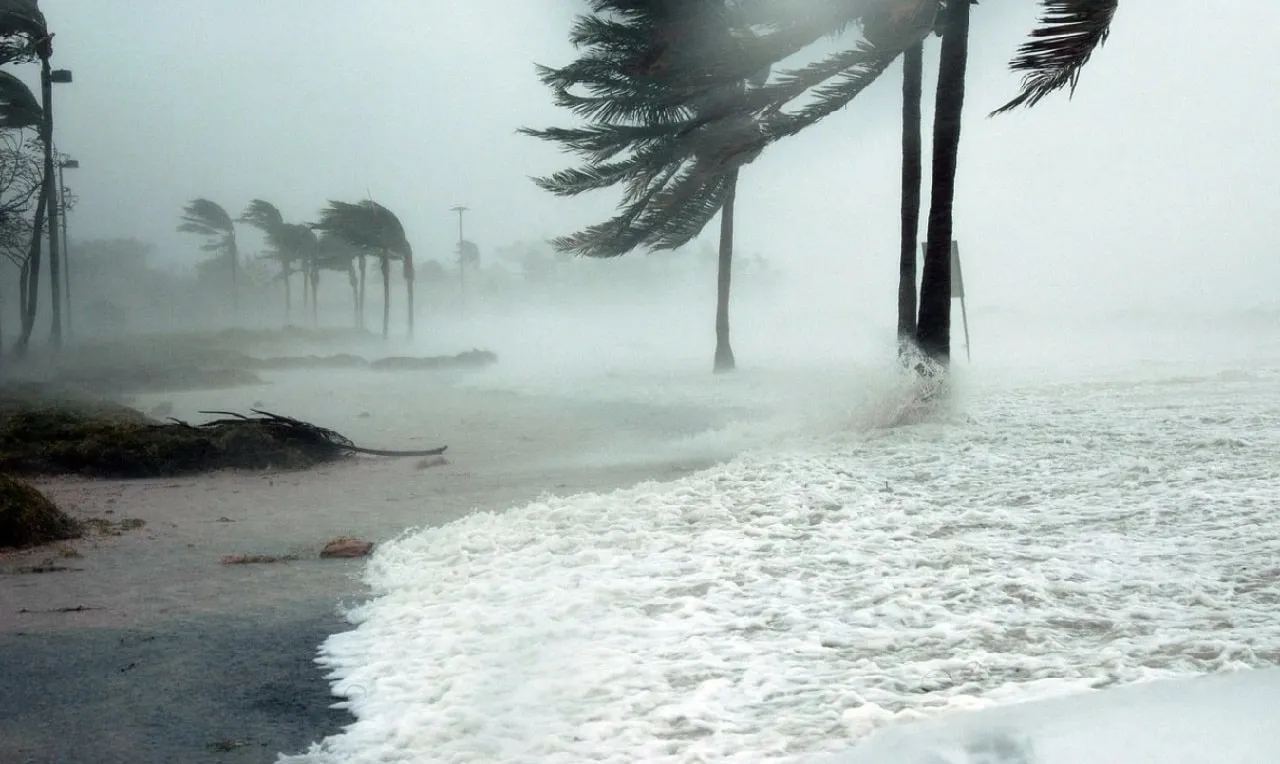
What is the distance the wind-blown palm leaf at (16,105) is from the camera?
21.8 metres

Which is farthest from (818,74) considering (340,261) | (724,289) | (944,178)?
(340,261)

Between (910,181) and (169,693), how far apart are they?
429 inches

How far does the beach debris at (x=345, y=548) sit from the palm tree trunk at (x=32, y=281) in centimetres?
1970

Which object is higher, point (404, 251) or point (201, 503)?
point (404, 251)

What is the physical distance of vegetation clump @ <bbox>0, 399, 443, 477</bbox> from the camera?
8.69m

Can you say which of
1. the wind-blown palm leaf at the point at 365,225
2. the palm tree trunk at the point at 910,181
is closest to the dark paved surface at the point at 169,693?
the palm tree trunk at the point at 910,181

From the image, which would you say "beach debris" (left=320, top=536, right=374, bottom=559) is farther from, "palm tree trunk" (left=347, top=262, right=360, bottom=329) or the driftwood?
"palm tree trunk" (left=347, top=262, right=360, bottom=329)

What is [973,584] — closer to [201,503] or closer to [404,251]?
[201,503]

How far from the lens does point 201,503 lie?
7.12m

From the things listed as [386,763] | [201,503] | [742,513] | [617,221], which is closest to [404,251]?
[617,221]

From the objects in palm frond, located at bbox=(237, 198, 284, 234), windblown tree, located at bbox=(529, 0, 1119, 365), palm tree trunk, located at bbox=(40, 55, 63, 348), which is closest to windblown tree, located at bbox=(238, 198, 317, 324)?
palm frond, located at bbox=(237, 198, 284, 234)

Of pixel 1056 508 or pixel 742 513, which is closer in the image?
pixel 1056 508

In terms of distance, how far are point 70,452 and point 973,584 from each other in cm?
809

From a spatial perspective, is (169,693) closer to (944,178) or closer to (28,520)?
(28,520)
